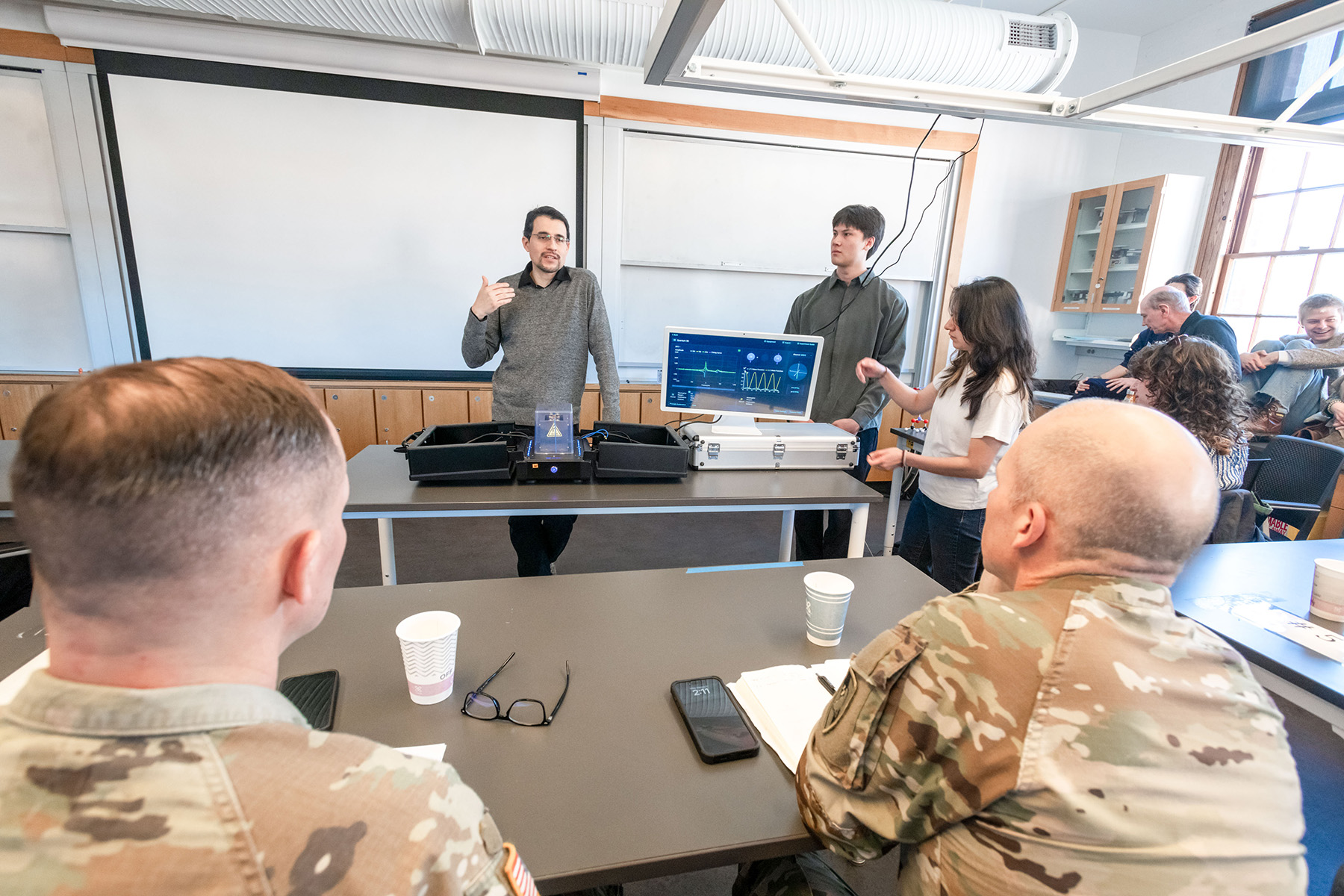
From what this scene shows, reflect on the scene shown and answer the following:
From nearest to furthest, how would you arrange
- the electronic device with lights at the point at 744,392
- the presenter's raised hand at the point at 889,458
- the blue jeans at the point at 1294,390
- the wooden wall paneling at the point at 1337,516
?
the presenter's raised hand at the point at 889,458 → the electronic device with lights at the point at 744,392 → the wooden wall paneling at the point at 1337,516 → the blue jeans at the point at 1294,390

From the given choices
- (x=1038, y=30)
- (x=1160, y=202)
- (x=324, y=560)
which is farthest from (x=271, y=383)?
(x=1160, y=202)

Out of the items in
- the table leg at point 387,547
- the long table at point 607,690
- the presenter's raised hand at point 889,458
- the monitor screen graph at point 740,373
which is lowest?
the table leg at point 387,547

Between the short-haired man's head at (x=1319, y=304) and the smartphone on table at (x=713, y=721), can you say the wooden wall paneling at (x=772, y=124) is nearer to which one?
the short-haired man's head at (x=1319, y=304)

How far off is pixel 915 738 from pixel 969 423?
4.82ft

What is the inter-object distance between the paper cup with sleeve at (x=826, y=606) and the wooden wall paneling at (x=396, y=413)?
11.1 feet

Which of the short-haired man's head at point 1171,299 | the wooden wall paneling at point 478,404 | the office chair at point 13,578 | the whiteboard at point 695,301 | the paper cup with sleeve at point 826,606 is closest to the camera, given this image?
the paper cup with sleeve at point 826,606

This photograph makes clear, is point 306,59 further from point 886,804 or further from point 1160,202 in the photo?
point 1160,202

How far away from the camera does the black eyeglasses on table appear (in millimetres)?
958

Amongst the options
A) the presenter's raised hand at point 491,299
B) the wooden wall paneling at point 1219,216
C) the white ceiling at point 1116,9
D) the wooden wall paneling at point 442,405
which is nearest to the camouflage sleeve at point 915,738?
the presenter's raised hand at point 491,299

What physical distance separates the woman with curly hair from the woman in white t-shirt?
47 centimetres

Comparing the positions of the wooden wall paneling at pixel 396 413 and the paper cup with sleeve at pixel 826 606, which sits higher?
the paper cup with sleeve at pixel 826 606

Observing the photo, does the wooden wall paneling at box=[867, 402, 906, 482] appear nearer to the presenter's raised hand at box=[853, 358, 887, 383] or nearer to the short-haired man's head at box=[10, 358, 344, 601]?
the presenter's raised hand at box=[853, 358, 887, 383]

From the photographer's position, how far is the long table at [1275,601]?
1.17 metres

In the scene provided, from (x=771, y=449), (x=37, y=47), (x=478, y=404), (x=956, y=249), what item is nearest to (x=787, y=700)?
(x=771, y=449)
